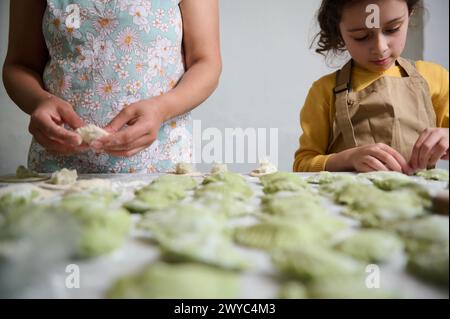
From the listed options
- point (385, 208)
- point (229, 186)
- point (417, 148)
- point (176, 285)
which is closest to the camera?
point (176, 285)

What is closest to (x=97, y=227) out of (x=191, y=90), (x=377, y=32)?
(x=191, y=90)

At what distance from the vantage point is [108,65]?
0.90m

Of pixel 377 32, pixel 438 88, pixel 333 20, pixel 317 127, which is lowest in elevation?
pixel 317 127

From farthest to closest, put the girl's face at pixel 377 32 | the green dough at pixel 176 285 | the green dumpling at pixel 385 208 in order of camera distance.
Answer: the girl's face at pixel 377 32
the green dumpling at pixel 385 208
the green dough at pixel 176 285

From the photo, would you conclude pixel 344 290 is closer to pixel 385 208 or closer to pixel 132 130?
pixel 385 208

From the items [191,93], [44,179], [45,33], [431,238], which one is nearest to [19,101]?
[45,33]

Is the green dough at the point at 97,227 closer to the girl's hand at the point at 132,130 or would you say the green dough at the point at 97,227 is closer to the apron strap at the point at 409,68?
the girl's hand at the point at 132,130

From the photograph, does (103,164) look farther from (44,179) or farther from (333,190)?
(333,190)

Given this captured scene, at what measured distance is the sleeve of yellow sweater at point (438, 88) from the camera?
42.1 inches

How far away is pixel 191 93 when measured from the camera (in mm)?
893

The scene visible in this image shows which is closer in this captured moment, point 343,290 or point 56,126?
point 343,290

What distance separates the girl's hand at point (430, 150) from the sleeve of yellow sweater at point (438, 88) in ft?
1.01

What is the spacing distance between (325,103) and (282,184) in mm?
640

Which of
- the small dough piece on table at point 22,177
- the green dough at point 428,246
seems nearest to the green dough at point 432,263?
the green dough at point 428,246
